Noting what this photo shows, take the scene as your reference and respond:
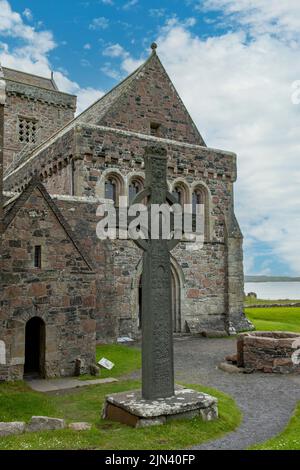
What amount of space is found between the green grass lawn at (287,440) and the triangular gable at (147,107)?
16465 millimetres

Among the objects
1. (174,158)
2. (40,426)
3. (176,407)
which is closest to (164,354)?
(176,407)

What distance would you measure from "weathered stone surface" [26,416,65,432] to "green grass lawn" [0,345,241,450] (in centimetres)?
23

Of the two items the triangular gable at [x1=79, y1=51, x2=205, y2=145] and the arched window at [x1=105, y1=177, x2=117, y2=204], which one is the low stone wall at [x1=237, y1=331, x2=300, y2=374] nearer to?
the arched window at [x1=105, y1=177, x2=117, y2=204]

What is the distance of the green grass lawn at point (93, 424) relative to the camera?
7.08 metres

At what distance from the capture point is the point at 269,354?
47.6 feet

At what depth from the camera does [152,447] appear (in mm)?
6910

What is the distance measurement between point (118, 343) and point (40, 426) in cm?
1167

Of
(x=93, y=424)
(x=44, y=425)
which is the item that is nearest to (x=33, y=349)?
(x=93, y=424)

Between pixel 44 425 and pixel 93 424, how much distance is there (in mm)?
981

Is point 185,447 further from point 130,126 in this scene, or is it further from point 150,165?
point 130,126

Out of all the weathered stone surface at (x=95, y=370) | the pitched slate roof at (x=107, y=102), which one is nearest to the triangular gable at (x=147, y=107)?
the pitched slate roof at (x=107, y=102)

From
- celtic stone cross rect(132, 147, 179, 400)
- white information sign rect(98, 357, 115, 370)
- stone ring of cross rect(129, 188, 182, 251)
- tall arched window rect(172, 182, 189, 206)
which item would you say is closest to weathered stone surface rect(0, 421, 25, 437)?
→ celtic stone cross rect(132, 147, 179, 400)

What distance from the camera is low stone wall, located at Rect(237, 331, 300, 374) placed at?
46.9 ft

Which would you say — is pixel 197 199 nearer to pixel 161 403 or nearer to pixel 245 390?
pixel 245 390
